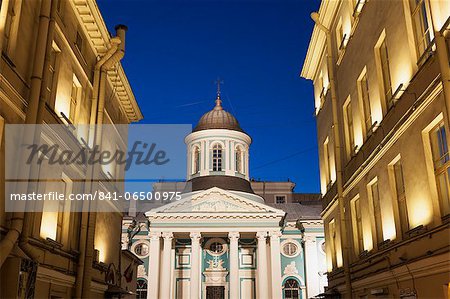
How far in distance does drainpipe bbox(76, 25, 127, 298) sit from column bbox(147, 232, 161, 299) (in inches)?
944

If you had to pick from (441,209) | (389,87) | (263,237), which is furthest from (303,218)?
(441,209)

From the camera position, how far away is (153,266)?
37.7m

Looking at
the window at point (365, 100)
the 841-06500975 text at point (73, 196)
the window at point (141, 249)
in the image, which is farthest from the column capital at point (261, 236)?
the window at point (365, 100)

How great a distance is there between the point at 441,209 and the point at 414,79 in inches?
110

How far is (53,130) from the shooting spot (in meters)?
11.6

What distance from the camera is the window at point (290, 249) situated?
4166 cm

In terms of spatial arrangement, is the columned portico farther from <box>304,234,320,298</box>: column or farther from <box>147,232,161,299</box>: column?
<box>304,234,320,298</box>: column

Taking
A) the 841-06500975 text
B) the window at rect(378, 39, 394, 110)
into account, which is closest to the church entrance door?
the 841-06500975 text

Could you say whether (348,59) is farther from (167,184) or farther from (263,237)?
(167,184)

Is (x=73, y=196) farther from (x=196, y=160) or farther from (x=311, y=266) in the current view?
(x=196, y=160)

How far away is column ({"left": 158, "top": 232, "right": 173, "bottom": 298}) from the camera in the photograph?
37.3 metres

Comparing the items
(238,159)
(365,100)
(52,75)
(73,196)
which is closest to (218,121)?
(238,159)

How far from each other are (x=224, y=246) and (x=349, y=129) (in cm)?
2773

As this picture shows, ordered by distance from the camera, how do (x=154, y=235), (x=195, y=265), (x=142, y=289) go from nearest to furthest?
(x=195, y=265), (x=154, y=235), (x=142, y=289)
